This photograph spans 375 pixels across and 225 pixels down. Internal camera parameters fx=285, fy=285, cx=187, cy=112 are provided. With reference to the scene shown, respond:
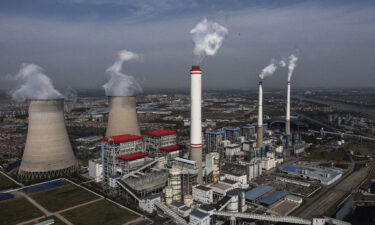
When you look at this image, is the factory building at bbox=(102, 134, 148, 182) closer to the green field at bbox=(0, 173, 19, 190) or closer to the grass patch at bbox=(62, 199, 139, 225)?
the grass patch at bbox=(62, 199, 139, 225)

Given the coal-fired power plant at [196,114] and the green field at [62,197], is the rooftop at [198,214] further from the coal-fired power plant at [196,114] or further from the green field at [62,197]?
the green field at [62,197]

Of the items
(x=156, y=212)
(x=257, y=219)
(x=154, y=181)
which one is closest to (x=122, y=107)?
(x=154, y=181)

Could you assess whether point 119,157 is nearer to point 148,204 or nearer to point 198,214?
point 148,204

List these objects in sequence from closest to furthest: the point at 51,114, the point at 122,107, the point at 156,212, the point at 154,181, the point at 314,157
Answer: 1. the point at 156,212
2. the point at 154,181
3. the point at 51,114
4. the point at 122,107
5. the point at 314,157

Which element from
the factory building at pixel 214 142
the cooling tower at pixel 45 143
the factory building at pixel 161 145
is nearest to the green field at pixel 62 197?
the cooling tower at pixel 45 143

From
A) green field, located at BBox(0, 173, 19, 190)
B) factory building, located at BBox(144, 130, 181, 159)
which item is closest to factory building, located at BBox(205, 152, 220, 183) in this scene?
factory building, located at BBox(144, 130, 181, 159)

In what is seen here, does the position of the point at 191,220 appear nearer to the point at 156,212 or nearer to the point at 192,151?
the point at 156,212

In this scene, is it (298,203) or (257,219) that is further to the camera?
(298,203)
